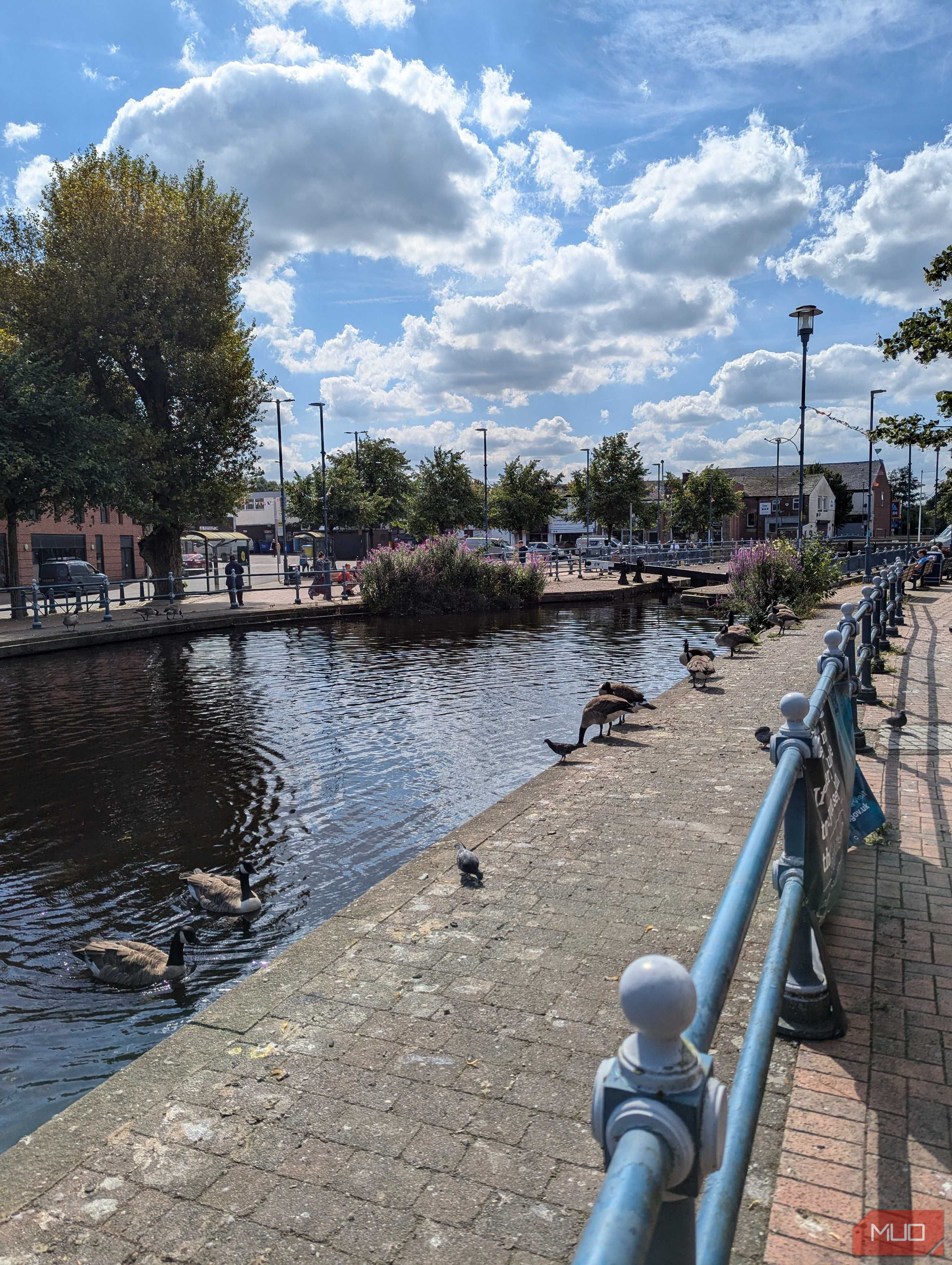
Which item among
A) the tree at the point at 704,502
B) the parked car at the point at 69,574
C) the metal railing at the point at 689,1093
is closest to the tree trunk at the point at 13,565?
the parked car at the point at 69,574

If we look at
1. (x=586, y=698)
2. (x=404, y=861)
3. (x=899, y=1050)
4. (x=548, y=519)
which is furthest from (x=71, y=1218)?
(x=548, y=519)

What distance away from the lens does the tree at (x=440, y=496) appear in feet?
210

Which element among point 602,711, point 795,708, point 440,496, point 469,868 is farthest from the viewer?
point 440,496

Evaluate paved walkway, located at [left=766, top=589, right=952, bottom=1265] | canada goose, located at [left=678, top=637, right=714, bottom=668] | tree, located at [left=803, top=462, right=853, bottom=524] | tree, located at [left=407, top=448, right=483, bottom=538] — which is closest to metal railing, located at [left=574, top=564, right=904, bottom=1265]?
paved walkway, located at [left=766, top=589, right=952, bottom=1265]

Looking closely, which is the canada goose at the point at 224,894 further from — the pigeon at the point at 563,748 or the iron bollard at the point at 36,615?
the iron bollard at the point at 36,615

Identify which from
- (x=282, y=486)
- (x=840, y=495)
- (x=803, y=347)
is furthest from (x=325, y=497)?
(x=840, y=495)

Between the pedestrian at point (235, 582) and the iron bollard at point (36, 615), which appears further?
the pedestrian at point (235, 582)

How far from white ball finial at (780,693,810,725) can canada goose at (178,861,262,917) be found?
4406mm

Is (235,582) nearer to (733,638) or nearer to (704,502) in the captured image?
(733,638)

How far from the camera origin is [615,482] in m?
65.7

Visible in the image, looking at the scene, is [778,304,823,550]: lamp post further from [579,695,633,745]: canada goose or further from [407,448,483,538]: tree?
[407,448,483,538]: tree

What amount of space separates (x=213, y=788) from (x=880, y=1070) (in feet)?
25.4

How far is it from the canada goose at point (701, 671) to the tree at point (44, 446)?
63.0 feet

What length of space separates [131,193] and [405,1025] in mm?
31374
